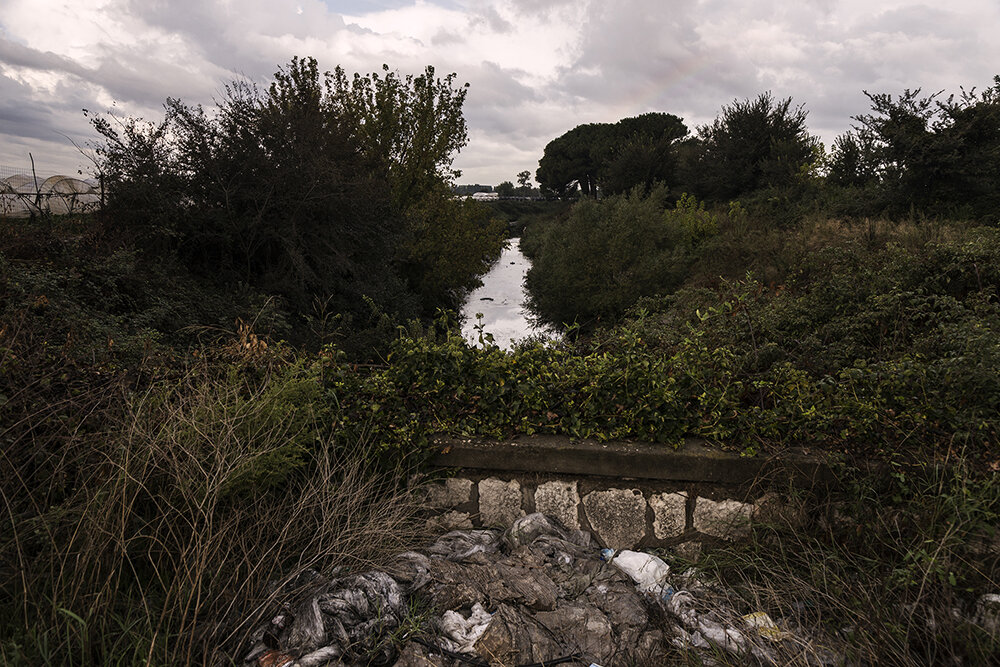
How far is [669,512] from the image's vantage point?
274 cm

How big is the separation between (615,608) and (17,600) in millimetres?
2117

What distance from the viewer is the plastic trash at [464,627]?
1.95 m

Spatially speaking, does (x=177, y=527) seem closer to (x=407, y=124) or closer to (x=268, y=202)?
(x=268, y=202)

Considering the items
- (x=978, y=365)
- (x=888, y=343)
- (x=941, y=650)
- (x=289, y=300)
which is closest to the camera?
(x=941, y=650)

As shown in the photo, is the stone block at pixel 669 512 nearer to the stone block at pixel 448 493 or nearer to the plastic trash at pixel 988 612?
the stone block at pixel 448 493

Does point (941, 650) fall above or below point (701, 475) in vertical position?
below

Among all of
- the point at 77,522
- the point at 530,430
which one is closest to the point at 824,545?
the point at 530,430

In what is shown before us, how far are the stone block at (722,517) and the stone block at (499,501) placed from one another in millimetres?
912

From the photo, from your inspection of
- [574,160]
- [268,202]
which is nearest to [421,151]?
[268,202]

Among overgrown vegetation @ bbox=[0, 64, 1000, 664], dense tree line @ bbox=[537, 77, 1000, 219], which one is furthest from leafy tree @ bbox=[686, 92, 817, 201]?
overgrown vegetation @ bbox=[0, 64, 1000, 664]

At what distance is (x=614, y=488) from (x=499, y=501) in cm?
60

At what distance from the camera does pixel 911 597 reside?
2.05 metres

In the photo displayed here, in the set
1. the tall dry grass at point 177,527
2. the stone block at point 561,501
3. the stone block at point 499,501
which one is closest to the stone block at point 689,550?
the stone block at point 561,501

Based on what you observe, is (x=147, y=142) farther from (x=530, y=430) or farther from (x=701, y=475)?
(x=701, y=475)
